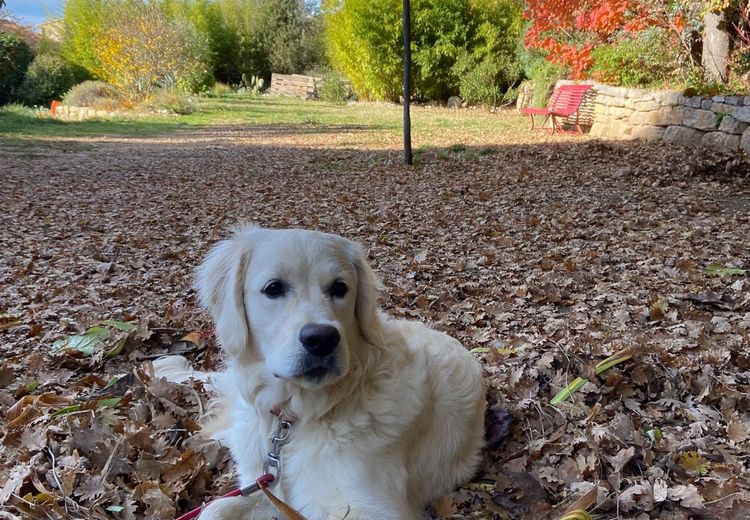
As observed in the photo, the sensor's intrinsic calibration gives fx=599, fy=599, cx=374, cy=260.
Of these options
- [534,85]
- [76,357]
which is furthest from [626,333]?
[534,85]

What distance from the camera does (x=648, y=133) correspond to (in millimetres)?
12625

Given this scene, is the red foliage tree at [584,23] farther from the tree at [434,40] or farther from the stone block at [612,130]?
the tree at [434,40]

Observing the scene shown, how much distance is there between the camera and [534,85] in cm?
2178

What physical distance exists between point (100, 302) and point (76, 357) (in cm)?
132

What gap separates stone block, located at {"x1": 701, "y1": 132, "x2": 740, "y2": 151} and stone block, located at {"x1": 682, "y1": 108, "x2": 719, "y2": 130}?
6.5 inches

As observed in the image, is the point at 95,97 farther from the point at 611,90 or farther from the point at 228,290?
the point at 228,290

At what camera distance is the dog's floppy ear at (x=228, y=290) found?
248 cm

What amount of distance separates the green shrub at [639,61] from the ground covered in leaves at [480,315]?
4127mm

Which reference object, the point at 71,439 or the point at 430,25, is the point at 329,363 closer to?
the point at 71,439

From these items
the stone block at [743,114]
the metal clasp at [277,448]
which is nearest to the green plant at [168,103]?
the stone block at [743,114]

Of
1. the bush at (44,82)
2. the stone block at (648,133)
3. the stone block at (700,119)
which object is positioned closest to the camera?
the stone block at (700,119)

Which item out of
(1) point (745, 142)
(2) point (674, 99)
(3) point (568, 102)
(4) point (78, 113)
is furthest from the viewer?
(4) point (78, 113)

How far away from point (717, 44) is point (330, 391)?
12846 millimetres

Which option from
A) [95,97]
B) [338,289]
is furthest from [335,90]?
[338,289]
